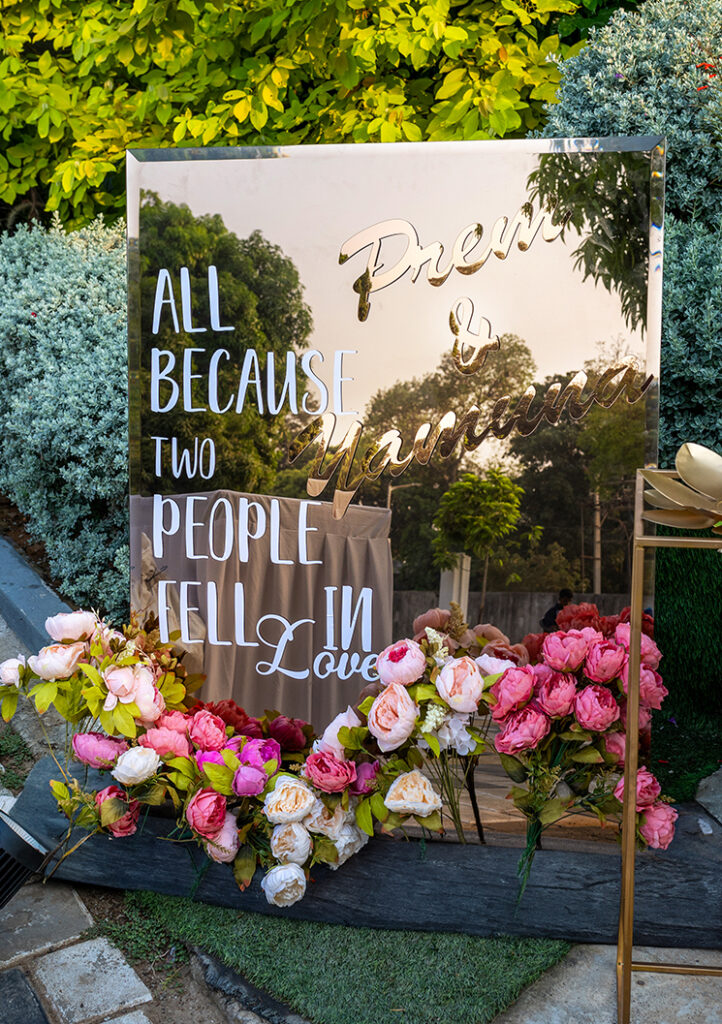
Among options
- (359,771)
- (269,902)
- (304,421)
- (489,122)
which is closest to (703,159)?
(489,122)

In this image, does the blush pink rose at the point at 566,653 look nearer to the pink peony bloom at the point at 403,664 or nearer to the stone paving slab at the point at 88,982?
the pink peony bloom at the point at 403,664

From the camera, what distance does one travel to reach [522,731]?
1947mm

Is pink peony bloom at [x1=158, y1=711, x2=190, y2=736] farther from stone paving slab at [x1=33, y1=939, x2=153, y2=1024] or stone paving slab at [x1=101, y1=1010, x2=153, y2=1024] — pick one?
stone paving slab at [x1=101, y1=1010, x2=153, y2=1024]

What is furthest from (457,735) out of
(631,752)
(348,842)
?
(631,752)

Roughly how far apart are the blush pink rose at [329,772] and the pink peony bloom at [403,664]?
219 millimetres

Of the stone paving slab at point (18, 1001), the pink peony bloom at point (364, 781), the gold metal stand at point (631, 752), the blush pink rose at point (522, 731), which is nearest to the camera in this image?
the gold metal stand at point (631, 752)

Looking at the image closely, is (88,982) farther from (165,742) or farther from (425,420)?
(425,420)

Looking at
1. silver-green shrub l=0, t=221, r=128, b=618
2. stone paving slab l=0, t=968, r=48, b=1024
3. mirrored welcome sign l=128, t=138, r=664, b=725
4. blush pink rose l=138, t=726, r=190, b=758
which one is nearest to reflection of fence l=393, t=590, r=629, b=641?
mirrored welcome sign l=128, t=138, r=664, b=725

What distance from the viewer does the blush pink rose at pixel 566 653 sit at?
204 cm

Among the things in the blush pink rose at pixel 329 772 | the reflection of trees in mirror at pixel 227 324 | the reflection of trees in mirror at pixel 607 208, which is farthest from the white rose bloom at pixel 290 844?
the reflection of trees in mirror at pixel 607 208

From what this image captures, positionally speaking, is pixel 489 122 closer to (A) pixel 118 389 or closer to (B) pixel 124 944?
(A) pixel 118 389

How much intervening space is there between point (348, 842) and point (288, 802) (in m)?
0.18

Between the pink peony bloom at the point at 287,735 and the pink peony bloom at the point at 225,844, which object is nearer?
the pink peony bloom at the point at 225,844

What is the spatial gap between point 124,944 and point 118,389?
2.46m
